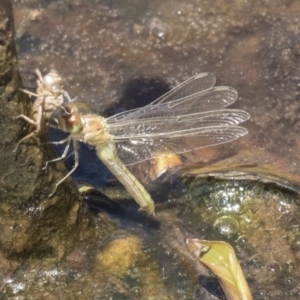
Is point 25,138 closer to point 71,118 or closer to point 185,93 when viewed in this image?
point 71,118

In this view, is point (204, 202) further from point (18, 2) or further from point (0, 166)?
point (18, 2)

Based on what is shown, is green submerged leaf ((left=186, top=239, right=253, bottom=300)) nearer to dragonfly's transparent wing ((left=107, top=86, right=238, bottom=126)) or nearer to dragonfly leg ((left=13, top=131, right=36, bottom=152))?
dragonfly leg ((left=13, top=131, right=36, bottom=152))

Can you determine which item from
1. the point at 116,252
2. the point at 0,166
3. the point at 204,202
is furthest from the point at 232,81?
the point at 0,166

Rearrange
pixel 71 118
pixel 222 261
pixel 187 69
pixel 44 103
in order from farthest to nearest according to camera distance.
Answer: pixel 187 69
pixel 71 118
pixel 222 261
pixel 44 103

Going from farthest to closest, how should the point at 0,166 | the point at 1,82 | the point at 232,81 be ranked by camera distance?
1. the point at 232,81
2. the point at 0,166
3. the point at 1,82

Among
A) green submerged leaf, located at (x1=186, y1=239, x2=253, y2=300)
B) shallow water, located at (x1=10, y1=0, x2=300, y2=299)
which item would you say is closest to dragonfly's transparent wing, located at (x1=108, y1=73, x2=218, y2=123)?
shallow water, located at (x1=10, y1=0, x2=300, y2=299)

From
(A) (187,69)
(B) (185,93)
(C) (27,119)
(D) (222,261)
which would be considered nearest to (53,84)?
(C) (27,119)

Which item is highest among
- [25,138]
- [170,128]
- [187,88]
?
[25,138]
